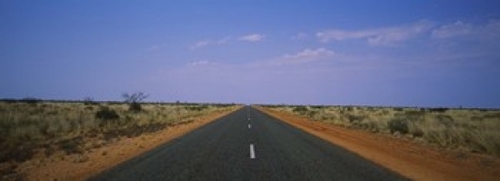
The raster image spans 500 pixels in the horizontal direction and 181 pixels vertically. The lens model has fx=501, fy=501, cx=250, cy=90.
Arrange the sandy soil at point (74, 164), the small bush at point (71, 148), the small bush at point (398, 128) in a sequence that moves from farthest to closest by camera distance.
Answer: the small bush at point (398, 128)
the small bush at point (71, 148)
the sandy soil at point (74, 164)

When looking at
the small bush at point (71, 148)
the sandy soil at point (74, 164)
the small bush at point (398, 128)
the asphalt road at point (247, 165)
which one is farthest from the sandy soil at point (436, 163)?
the small bush at point (398, 128)

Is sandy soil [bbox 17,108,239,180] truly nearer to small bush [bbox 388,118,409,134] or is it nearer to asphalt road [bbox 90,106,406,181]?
asphalt road [bbox 90,106,406,181]

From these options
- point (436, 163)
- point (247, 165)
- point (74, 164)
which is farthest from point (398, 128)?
point (74, 164)

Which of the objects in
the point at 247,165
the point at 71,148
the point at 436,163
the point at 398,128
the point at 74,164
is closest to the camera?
the point at 247,165

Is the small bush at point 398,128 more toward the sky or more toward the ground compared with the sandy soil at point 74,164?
more toward the sky

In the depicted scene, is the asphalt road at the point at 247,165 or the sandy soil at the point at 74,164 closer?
the asphalt road at the point at 247,165

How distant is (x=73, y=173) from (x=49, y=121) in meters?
19.2

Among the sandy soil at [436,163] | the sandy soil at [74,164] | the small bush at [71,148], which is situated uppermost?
the small bush at [71,148]

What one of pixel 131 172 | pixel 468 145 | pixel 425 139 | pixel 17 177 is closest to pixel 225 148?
pixel 131 172

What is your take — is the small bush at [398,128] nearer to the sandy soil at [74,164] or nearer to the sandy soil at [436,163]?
the sandy soil at [436,163]

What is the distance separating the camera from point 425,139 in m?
22.2

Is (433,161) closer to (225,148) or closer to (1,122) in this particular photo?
(225,148)

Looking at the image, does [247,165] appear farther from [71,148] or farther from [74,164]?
[71,148]

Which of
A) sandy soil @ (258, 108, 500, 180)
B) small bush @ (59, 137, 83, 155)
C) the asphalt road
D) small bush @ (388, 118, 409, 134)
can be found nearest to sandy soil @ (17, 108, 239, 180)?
small bush @ (59, 137, 83, 155)
